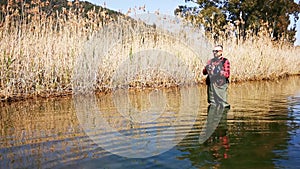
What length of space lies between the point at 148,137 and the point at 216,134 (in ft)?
2.97

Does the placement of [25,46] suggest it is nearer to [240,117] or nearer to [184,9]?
[240,117]

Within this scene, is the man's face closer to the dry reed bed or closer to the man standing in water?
the man standing in water

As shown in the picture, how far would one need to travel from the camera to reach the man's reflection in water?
4.02 metres

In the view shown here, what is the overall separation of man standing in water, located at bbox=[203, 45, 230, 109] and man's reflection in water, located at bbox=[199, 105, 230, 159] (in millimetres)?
429

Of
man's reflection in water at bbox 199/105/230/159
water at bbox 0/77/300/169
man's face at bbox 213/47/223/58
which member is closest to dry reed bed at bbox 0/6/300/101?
water at bbox 0/77/300/169

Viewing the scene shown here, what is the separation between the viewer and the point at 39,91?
29.6 feet

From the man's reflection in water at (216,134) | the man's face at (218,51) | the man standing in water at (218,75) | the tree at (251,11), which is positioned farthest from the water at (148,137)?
the tree at (251,11)

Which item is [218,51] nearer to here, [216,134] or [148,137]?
[216,134]

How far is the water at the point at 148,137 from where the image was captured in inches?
145

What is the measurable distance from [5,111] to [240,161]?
5075mm

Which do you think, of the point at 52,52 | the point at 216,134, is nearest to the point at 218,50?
the point at 216,134

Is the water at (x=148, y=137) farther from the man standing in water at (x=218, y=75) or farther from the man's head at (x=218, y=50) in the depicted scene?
the man's head at (x=218, y=50)

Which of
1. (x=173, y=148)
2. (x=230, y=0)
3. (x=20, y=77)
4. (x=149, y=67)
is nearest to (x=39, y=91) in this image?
(x=20, y=77)

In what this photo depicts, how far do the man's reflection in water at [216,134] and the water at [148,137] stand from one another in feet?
0.04
